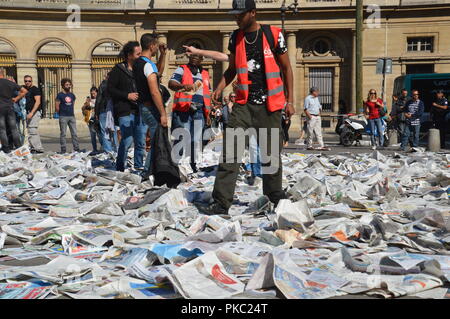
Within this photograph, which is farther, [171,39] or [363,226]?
[171,39]

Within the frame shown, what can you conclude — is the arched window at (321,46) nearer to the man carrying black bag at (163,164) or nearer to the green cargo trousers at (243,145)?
the man carrying black bag at (163,164)

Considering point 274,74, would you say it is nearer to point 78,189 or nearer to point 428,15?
point 78,189

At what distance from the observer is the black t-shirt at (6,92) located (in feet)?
39.4

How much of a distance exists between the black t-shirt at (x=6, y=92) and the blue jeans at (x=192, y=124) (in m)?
5.48

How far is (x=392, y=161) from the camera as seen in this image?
10.1 m

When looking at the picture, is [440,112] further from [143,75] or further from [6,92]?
[143,75]

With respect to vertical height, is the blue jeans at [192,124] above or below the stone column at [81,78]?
below

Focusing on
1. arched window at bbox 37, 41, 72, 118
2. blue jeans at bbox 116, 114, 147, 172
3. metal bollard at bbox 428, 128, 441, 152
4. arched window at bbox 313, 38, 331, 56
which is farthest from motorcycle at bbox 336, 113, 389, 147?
arched window at bbox 37, 41, 72, 118

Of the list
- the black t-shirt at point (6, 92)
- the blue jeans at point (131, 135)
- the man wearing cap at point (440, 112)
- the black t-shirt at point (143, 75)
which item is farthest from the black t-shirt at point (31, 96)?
the man wearing cap at point (440, 112)

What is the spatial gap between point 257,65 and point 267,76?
0.50ft

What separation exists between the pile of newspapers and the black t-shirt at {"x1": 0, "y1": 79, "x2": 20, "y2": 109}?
5.55 metres
